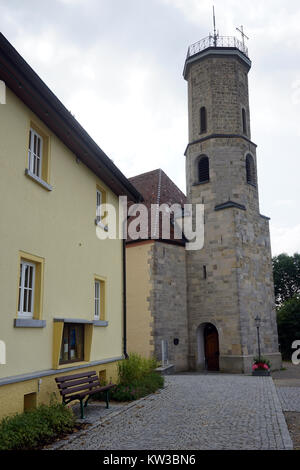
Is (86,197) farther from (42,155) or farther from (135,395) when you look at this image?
(135,395)

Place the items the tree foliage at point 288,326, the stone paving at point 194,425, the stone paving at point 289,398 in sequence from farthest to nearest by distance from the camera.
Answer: the tree foliage at point 288,326
the stone paving at point 289,398
the stone paving at point 194,425

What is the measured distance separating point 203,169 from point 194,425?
1739 cm

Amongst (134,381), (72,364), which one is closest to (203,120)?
(134,381)

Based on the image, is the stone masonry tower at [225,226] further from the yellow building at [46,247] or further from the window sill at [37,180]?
the window sill at [37,180]

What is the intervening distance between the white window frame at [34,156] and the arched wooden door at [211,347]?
15.3 meters

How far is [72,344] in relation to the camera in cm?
977

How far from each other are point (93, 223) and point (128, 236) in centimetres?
1056

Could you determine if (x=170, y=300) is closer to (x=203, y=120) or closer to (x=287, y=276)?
(x=203, y=120)

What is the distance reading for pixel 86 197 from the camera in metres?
10.7

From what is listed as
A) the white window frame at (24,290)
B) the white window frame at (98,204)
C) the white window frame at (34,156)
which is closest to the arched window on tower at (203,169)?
the white window frame at (98,204)

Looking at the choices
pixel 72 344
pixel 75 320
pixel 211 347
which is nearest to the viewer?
pixel 75 320

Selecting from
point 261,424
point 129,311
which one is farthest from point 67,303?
point 129,311

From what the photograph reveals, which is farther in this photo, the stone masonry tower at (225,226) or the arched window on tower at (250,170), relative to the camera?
the arched window on tower at (250,170)

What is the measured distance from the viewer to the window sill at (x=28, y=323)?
7.15 metres
